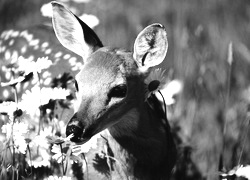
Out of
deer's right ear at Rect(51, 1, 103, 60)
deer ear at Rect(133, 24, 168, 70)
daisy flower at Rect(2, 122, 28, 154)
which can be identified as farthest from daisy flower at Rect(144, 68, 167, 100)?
daisy flower at Rect(2, 122, 28, 154)

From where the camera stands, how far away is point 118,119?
2590 millimetres

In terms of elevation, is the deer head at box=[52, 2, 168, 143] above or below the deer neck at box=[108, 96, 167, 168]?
above

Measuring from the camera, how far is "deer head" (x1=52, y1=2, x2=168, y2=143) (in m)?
2.39

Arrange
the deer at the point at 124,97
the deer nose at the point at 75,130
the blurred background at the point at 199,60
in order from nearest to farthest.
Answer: the deer nose at the point at 75,130 < the deer at the point at 124,97 < the blurred background at the point at 199,60

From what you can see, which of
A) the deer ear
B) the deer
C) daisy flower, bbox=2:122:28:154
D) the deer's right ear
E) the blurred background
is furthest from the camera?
the blurred background

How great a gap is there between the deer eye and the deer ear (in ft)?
0.71

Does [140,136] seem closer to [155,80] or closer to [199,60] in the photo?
[155,80]

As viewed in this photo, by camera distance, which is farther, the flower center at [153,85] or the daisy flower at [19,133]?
the flower center at [153,85]

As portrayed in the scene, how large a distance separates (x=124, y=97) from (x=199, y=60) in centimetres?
142

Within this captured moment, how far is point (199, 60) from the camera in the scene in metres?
3.90

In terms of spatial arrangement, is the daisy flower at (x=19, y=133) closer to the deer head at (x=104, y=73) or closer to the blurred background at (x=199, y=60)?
the deer head at (x=104, y=73)

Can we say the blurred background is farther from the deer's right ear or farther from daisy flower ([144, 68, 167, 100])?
the deer's right ear

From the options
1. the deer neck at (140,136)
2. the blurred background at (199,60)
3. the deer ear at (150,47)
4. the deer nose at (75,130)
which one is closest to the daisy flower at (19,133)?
the deer nose at (75,130)

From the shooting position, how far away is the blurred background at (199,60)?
130 inches
